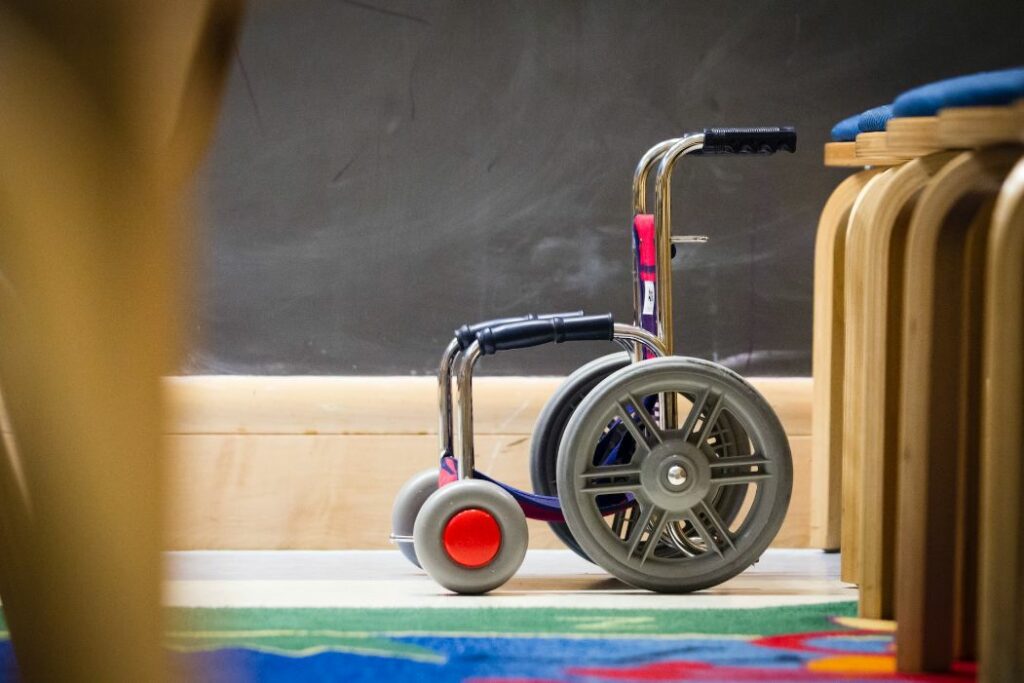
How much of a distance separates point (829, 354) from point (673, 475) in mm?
522

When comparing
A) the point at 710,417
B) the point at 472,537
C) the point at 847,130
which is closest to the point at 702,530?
the point at 710,417

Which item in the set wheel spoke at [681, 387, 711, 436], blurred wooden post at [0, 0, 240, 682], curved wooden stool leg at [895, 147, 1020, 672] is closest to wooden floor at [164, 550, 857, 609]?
wheel spoke at [681, 387, 711, 436]

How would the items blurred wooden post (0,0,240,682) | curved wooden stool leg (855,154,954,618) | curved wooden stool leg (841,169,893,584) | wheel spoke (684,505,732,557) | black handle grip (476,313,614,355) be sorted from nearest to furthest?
blurred wooden post (0,0,240,682) → curved wooden stool leg (855,154,954,618) → curved wooden stool leg (841,169,893,584) → wheel spoke (684,505,732,557) → black handle grip (476,313,614,355)

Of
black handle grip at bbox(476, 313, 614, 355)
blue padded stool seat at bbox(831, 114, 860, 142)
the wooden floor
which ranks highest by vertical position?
blue padded stool seat at bbox(831, 114, 860, 142)

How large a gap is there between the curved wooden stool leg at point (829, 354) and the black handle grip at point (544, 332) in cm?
48

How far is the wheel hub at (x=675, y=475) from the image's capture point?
6.77 feet

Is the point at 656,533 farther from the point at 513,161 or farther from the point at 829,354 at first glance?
the point at 513,161

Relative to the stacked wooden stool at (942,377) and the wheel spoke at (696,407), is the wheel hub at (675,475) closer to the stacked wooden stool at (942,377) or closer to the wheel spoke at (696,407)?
the wheel spoke at (696,407)

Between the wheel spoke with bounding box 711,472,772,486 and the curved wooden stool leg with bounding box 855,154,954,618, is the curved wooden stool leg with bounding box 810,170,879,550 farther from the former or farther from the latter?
the curved wooden stool leg with bounding box 855,154,954,618

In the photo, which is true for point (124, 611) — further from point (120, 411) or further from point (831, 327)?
point (831, 327)

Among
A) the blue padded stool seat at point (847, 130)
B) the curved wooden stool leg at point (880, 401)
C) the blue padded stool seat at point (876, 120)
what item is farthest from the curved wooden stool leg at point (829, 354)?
the curved wooden stool leg at point (880, 401)

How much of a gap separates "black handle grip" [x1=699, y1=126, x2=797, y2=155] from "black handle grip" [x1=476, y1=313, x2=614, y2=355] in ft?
1.08

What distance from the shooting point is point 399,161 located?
2840mm

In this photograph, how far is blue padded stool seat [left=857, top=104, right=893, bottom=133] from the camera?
211 centimetres
